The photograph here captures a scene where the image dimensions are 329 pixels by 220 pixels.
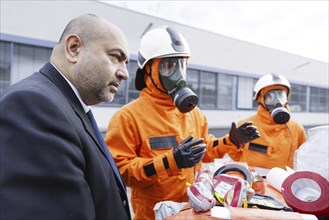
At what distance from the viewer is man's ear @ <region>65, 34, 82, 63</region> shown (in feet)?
3.32

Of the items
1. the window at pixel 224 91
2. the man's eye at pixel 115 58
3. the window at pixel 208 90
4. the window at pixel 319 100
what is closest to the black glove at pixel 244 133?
the man's eye at pixel 115 58

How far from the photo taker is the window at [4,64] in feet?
25.9

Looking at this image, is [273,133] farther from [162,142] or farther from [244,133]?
[162,142]

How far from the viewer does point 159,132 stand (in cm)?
178

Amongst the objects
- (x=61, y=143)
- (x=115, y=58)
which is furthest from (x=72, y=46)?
(x=61, y=143)

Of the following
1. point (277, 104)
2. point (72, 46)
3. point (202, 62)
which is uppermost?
point (202, 62)

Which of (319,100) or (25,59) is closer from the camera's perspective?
(25,59)

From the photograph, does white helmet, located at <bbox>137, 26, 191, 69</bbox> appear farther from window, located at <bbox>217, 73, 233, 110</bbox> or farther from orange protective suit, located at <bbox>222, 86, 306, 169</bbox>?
window, located at <bbox>217, 73, 233, 110</bbox>

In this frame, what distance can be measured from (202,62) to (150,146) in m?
11.4

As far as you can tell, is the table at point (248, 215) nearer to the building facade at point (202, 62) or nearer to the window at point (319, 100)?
the building facade at point (202, 62)

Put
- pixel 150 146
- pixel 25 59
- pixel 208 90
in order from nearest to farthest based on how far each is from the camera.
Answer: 1. pixel 150 146
2. pixel 25 59
3. pixel 208 90

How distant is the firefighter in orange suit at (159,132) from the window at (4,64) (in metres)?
7.60

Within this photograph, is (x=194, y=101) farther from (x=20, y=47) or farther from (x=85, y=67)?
(x=20, y=47)

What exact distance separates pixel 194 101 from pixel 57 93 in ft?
3.67
